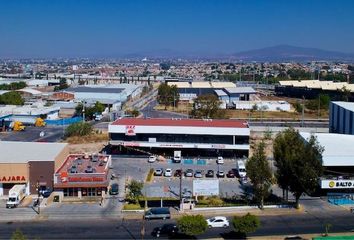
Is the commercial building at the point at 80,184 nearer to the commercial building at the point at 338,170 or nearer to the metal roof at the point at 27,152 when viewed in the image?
the metal roof at the point at 27,152

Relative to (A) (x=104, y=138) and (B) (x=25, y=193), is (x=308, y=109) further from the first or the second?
(B) (x=25, y=193)

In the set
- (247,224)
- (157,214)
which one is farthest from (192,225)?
(157,214)

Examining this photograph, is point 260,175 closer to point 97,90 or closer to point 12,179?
point 12,179

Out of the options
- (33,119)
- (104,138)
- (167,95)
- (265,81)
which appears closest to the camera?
(104,138)

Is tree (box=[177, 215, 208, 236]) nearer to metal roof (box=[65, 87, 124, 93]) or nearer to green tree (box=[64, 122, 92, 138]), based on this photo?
green tree (box=[64, 122, 92, 138])

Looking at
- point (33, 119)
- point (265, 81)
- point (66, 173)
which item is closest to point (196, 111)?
point (33, 119)

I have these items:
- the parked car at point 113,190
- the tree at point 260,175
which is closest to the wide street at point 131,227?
the tree at point 260,175
